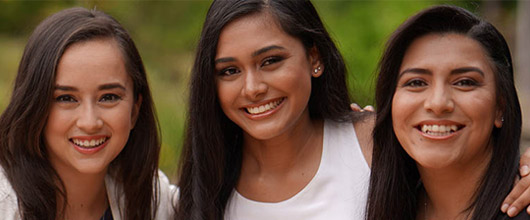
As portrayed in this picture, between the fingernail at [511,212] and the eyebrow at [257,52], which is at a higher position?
the eyebrow at [257,52]

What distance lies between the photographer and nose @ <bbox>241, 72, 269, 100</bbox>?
3.12m

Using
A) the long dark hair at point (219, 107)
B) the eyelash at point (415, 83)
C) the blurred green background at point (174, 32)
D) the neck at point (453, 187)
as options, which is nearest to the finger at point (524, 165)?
the neck at point (453, 187)

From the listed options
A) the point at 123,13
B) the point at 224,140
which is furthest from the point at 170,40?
the point at 224,140

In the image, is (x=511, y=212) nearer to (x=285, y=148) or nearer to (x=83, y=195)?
(x=285, y=148)

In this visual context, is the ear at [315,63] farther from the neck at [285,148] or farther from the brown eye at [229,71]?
the brown eye at [229,71]

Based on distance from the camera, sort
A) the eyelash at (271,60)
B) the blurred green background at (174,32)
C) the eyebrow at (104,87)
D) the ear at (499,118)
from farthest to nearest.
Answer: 1. the blurred green background at (174,32)
2. the eyelash at (271,60)
3. the eyebrow at (104,87)
4. the ear at (499,118)

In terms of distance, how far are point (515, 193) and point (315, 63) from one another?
1.12 meters

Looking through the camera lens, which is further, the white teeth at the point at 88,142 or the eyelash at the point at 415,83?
the white teeth at the point at 88,142

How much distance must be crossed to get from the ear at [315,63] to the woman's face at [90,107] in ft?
2.70

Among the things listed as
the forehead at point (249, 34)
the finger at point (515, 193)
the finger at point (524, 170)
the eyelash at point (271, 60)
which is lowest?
the finger at point (515, 193)

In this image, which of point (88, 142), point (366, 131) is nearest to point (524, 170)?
point (366, 131)

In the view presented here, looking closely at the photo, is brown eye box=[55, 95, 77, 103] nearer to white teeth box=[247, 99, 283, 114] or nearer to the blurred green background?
white teeth box=[247, 99, 283, 114]

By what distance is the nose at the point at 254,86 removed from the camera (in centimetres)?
312

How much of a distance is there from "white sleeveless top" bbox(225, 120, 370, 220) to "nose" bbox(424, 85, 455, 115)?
67 cm
